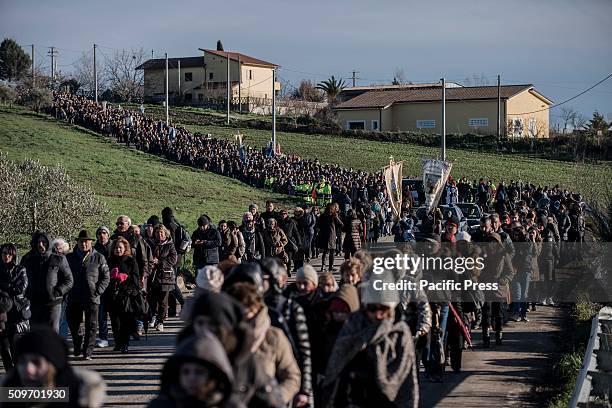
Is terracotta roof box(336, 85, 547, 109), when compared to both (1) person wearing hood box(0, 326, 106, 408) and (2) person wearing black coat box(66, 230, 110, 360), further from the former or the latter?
(1) person wearing hood box(0, 326, 106, 408)

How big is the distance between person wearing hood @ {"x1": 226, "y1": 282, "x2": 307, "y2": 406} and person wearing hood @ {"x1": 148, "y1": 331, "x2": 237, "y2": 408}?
1446mm

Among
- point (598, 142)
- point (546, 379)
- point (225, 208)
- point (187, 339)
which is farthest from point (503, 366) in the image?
point (598, 142)

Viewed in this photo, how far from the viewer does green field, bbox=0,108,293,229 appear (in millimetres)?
38281

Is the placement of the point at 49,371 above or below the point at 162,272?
above

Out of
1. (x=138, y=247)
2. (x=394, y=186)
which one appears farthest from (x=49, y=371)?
(x=394, y=186)

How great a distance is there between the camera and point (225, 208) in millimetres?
39938

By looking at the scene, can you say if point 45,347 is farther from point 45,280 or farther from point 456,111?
point 456,111

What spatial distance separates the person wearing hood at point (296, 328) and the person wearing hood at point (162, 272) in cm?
751

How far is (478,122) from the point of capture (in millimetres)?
79625

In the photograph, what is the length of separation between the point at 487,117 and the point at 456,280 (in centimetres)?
6745

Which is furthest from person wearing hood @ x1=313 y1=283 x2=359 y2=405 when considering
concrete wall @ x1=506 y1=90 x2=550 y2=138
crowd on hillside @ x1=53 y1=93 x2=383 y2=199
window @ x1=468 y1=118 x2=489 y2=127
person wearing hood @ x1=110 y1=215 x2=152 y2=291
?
window @ x1=468 y1=118 x2=489 y2=127

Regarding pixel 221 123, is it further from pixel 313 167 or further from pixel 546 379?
pixel 546 379

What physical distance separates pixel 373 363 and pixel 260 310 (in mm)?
932

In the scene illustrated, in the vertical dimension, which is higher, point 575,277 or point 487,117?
point 487,117
